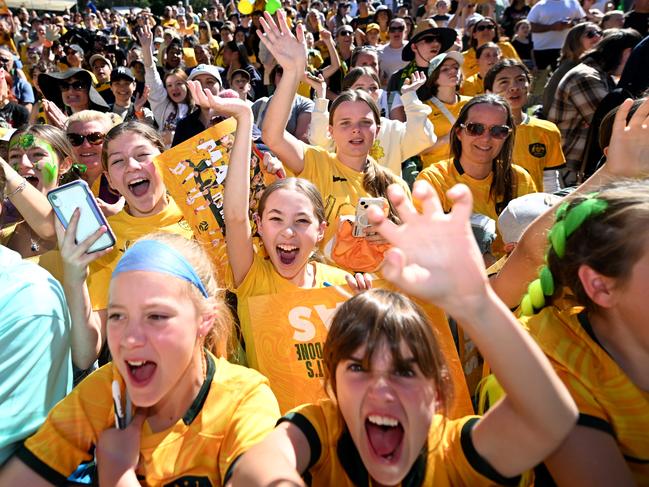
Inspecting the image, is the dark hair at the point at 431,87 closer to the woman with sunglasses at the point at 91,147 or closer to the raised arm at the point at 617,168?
the woman with sunglasses at the point at 91,147

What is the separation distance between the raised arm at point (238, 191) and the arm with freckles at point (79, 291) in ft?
1.86

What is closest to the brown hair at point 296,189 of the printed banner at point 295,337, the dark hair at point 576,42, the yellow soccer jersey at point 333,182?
the yellow soccer jersey at point 333,182

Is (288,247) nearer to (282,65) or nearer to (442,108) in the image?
(282,65)

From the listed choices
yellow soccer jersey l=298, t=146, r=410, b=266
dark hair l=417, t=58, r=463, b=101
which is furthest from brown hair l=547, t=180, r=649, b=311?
dark hair l=417, t=58, r=463, b=101

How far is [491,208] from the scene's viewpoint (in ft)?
12.3

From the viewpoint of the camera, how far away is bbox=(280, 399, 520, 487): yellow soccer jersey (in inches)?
62.6

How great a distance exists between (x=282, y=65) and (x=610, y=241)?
2037mm

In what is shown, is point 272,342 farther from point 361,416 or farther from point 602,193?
point 602,193

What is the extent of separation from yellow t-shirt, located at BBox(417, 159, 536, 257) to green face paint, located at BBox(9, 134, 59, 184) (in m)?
2.22

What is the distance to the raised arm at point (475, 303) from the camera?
1.29 meters

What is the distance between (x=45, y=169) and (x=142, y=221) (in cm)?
68

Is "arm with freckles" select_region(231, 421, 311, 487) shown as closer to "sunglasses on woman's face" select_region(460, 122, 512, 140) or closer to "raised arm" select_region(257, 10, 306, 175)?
"raised arm" select_region(257, 10, 306, 175)

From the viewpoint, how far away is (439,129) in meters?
5.20

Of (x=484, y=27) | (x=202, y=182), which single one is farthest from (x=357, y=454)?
(x=484, y=27)
